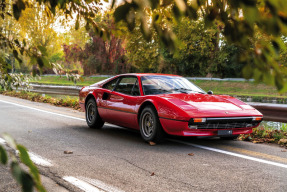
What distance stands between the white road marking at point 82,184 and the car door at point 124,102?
279cm

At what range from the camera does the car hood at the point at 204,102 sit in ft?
19.7

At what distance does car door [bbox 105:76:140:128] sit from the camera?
6.97m

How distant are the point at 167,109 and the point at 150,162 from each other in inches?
49.9

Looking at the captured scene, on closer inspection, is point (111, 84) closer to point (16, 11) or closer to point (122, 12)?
point (16, 11)

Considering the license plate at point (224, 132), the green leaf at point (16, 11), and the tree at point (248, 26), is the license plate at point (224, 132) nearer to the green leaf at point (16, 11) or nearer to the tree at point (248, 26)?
the green leaf at point (16, 11)

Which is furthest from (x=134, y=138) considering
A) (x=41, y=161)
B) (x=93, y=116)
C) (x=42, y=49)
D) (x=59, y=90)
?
(x=59, y=90)

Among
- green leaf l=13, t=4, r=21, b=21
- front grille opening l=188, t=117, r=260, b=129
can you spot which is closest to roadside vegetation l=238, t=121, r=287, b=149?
front grille opening l=188, t=117, r=260, b=129

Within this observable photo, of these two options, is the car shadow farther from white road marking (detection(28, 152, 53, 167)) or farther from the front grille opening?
white road marking (detection(28, 152, 53, 167))

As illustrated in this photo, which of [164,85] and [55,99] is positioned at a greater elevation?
[164,85]

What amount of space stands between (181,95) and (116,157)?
77.3 inches

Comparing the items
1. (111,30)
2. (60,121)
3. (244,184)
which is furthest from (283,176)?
(60,121)

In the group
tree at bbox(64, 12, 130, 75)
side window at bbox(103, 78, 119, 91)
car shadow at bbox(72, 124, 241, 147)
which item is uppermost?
tree at bbox(64, 12, 130, 75)

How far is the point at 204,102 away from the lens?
6.32m

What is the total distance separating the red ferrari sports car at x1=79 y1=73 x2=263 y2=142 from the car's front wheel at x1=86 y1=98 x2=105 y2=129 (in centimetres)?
2
